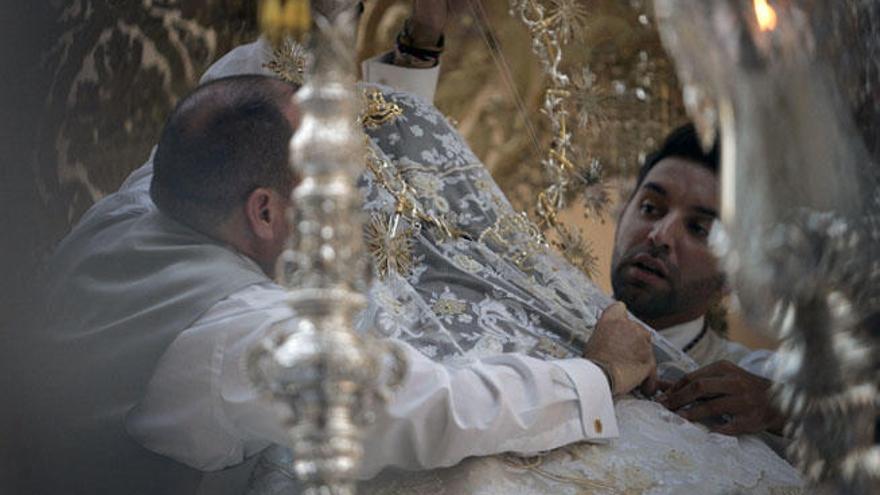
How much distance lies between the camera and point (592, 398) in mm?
3051

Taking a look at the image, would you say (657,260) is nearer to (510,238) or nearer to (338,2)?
(510,238)

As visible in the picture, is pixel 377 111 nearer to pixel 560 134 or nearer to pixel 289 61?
pixel 289 61

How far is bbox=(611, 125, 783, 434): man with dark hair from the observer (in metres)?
3.81

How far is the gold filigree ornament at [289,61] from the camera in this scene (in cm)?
351

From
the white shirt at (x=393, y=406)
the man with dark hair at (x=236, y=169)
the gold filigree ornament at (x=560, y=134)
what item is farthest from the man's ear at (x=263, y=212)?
the gold filigree ornament at (x=560, y=134)

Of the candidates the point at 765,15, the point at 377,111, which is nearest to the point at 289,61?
the point at 377,111

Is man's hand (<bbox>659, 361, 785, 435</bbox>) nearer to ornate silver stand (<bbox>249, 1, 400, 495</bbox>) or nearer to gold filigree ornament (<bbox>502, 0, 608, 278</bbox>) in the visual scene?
gold filigree ornament (<bbox>502, 0, 608, 278</bbox>)

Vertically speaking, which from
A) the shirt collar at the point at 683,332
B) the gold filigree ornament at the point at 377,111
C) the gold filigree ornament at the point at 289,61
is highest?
the gold filigree ornament at the point at 289,61

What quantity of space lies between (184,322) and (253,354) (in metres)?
1.06

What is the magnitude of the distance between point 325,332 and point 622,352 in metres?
1.34

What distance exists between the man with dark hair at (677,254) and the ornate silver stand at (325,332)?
1.88 metres

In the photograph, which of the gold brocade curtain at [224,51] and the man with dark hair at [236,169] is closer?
the man with dark hair at [236,169]

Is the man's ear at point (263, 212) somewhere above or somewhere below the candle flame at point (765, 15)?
below

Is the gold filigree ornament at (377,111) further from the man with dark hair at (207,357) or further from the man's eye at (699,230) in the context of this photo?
the man's eye at (699,230)
